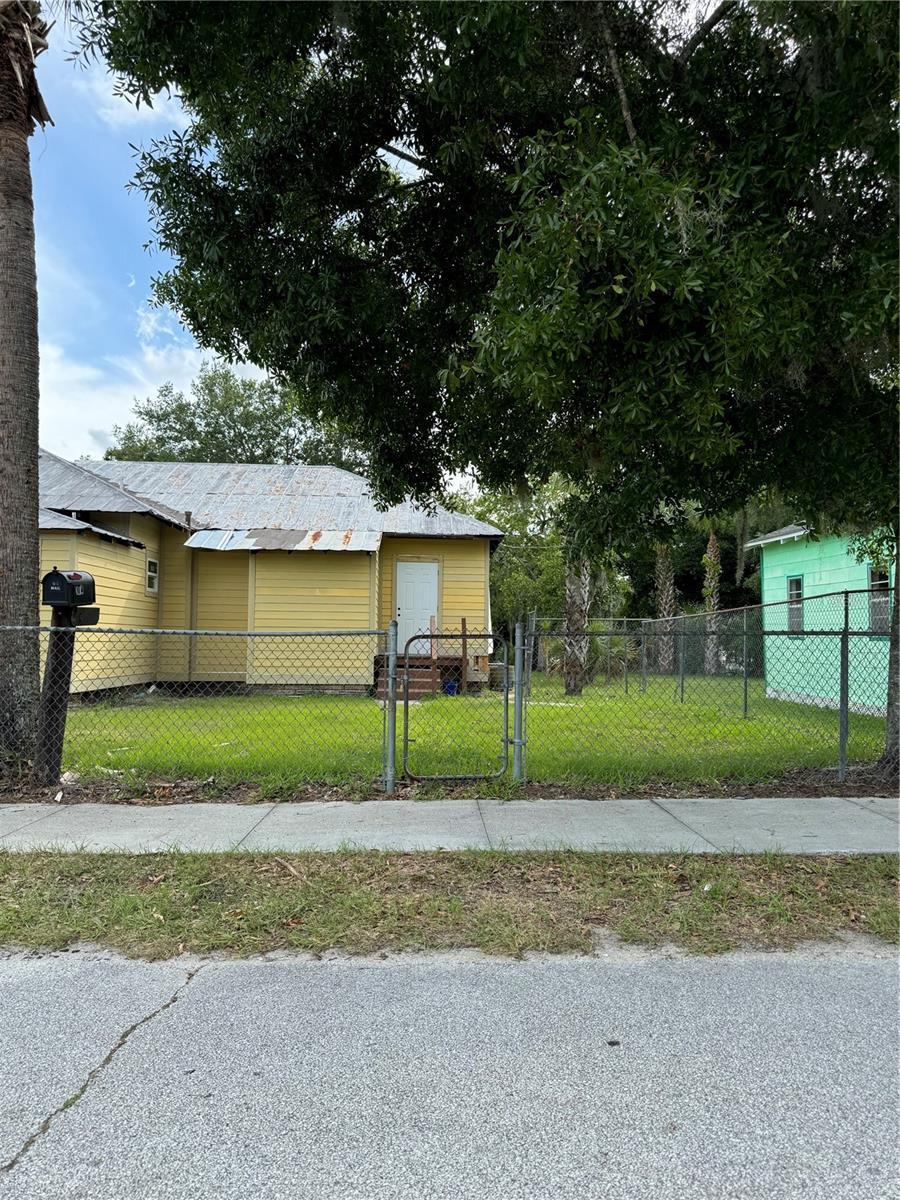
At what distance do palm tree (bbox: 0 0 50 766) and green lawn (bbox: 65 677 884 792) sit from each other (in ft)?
3.32

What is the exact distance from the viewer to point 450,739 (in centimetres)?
854

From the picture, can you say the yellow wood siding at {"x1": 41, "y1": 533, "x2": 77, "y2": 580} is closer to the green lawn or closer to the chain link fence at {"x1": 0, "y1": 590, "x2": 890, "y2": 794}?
the chain link fence at {"x1": 0, "y1": 590, "x2": 890, "y2": 794}

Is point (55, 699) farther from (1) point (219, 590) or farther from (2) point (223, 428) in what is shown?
(2) point (223, 428)

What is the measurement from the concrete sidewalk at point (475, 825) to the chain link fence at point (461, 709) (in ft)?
2.00

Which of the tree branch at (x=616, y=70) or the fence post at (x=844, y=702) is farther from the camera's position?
the fence post at (x=844, y=702)

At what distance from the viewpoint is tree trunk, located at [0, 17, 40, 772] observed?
6312 millimetres

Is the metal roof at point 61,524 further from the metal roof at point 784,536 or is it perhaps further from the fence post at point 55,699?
the metal roof at point 784,536

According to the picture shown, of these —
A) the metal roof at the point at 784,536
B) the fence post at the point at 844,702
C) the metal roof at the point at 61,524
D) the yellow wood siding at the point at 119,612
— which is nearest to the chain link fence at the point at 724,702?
the fence post at the point at 844,702

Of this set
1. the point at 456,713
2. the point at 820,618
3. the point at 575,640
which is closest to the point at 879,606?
the point at 820,618

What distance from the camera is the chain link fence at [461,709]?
6586 mm

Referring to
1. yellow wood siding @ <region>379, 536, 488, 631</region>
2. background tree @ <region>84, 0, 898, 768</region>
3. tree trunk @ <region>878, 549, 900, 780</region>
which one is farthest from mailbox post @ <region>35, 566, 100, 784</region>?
yellow wood siding @ <region>379, 536, 488, 631</region>

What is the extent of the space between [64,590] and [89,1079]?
4662 mm

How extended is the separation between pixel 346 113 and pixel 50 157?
2.92 meters

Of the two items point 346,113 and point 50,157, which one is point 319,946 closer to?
point 346,113
